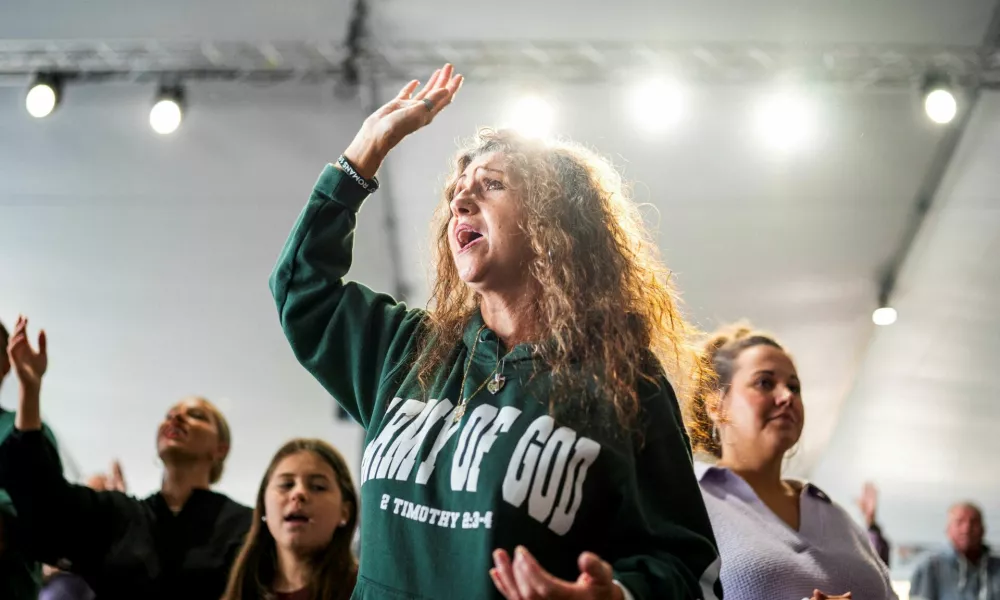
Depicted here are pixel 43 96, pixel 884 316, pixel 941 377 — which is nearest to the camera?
pixel 43 96

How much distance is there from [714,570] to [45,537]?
1676mm

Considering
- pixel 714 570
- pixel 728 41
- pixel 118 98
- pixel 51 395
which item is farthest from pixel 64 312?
pixel 714 570

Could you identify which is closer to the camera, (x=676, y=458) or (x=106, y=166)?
(x=676, y=458)

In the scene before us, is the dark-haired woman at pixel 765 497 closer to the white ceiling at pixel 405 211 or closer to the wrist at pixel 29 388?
the wrist at pixel 29 388

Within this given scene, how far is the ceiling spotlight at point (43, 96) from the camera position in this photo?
153 inches

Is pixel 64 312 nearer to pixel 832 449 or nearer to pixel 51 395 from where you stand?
pixel 51 395

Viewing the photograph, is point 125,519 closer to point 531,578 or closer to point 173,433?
point 173,433

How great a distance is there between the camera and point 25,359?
2.01 m

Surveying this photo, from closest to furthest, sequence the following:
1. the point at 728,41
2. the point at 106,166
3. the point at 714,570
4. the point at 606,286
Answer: the point at 714,570 < the point at 606,286 < the point at 728,41 < the point at 106,166

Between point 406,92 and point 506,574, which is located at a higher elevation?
point 406,92

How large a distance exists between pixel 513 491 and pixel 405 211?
3.61 metres

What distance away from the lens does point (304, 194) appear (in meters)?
4.55

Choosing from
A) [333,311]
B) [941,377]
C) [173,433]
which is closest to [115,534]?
[173,433]

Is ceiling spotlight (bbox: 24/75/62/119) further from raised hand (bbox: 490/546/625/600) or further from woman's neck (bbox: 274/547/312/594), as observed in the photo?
raised hand (bbox: 490/546/625/600)
